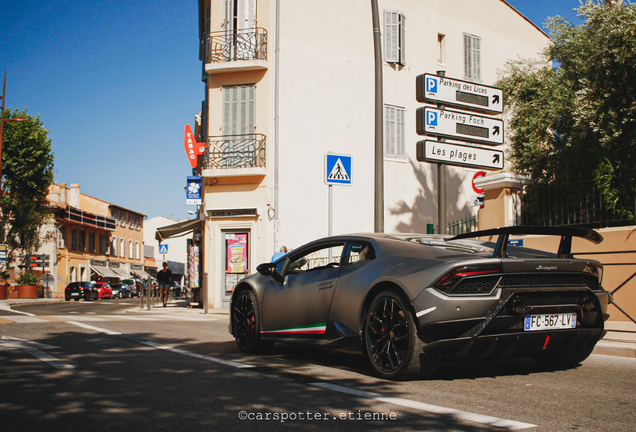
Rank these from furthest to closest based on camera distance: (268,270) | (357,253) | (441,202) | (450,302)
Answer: (441,202) → (268,270) → (357,253) → (450,302)

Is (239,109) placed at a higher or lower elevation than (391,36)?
lower

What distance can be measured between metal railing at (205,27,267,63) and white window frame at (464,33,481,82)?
354 inches

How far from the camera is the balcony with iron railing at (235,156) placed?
22.5 metres

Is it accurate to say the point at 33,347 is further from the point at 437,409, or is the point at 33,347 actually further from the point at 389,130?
the point at 389,130

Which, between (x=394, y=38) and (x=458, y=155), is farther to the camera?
(x=394, y=38)

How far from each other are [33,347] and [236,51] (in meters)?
17.5

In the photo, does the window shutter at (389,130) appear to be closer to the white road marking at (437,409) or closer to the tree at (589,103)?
the tree at (589,103)

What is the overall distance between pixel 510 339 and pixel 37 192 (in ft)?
159

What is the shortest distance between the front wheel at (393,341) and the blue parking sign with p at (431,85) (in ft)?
17.6

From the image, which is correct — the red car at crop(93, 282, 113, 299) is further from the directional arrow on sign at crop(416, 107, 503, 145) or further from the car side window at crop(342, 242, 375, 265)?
the car side window at crop(342, 242, 375, 265)

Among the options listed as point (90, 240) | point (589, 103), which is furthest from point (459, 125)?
point (90, 240)

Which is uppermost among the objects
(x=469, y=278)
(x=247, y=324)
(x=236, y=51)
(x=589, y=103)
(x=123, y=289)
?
(x=236, y=51)

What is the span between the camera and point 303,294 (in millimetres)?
6340

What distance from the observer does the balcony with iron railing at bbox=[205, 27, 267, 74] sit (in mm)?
22781
